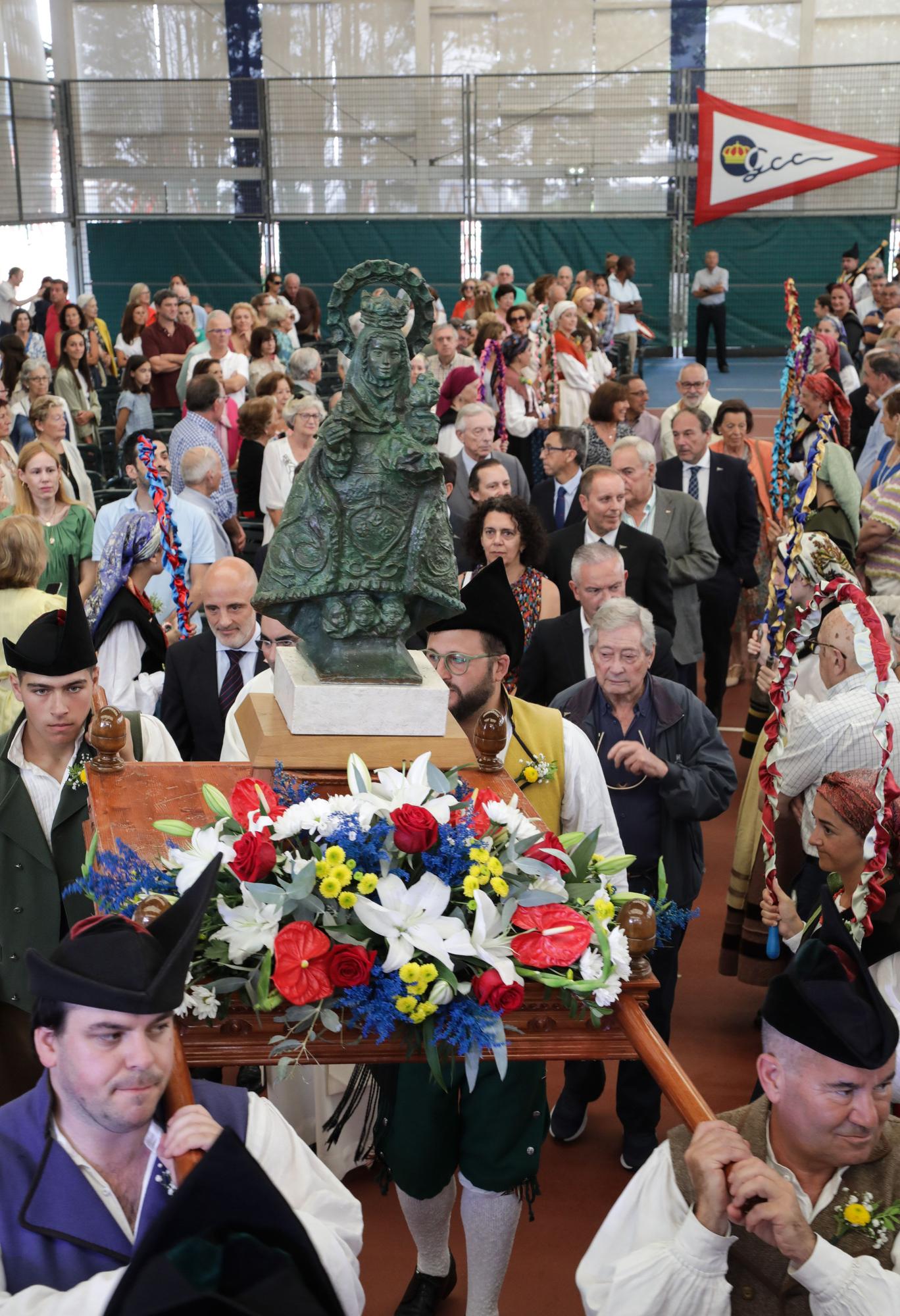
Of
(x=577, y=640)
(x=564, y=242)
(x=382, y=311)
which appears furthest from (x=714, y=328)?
(x=382, y=311)

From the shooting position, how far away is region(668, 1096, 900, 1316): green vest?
8.11 ft

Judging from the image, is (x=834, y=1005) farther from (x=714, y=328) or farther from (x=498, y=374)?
(x=714, y=328)

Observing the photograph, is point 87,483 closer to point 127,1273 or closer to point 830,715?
point 830,715

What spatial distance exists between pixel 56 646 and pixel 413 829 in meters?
1.47

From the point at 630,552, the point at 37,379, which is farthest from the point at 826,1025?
the point at 37,379

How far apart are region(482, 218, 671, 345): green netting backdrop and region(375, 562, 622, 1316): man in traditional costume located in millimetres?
18869

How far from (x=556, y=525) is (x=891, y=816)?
172 inches

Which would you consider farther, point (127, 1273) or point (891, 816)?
point (891, 816)

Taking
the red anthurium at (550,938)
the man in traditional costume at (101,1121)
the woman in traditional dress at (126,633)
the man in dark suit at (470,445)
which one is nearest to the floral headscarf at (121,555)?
the woman in traditional dress at (126,633)

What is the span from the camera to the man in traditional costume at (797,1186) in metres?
2.31

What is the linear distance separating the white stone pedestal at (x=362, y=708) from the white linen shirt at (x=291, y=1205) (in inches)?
32.0

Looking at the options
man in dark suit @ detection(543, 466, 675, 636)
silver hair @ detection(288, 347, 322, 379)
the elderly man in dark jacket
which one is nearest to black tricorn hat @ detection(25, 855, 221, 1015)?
the elderly man in dark jacket

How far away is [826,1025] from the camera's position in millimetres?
Answer: 2430

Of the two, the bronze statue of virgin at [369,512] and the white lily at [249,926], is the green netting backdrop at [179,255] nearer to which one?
the bronze statue of virgin at [369,512]
